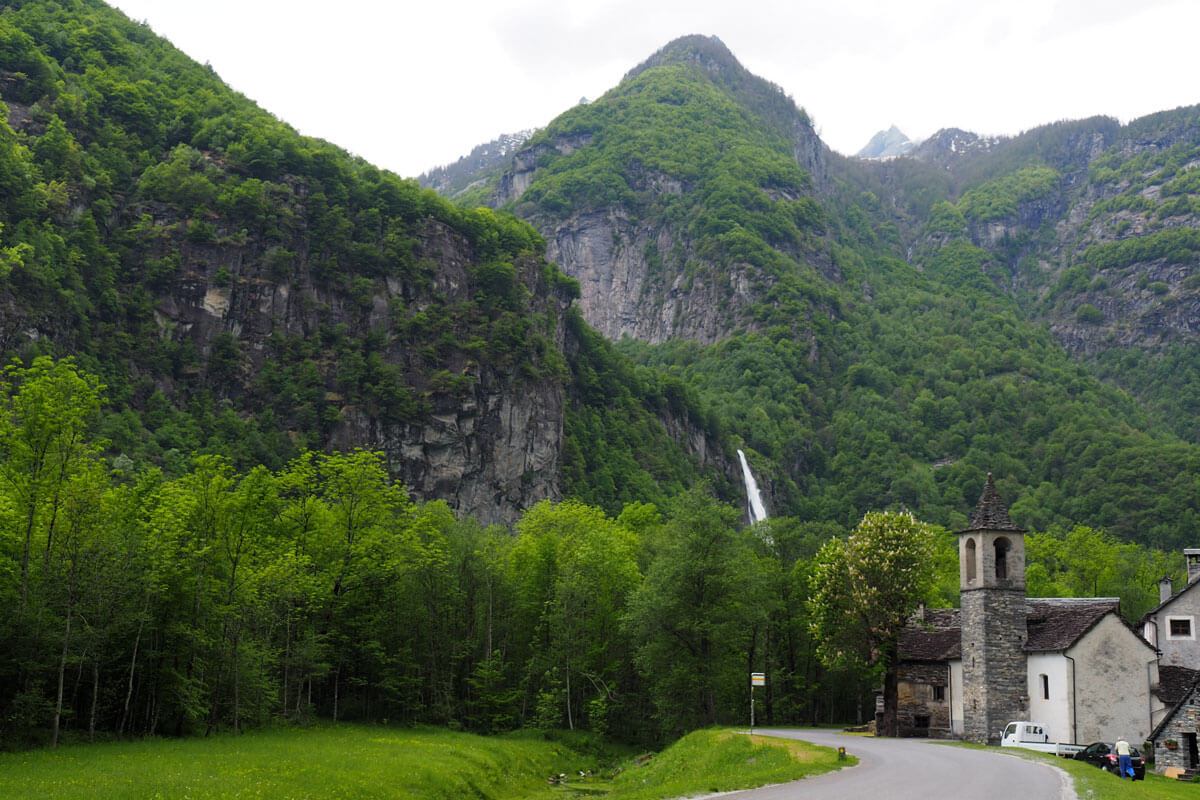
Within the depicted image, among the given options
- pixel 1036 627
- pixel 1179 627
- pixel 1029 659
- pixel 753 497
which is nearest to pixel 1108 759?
pixel 1029 659

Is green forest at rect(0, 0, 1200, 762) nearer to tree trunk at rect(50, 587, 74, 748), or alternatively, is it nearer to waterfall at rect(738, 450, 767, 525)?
tree trunk at rect(50, 587, 74, 748)

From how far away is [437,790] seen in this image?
38312 millimetres

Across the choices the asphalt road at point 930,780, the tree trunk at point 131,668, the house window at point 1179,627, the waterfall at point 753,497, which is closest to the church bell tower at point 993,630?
the asphalt road at point 930,780

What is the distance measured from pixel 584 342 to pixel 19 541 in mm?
139328

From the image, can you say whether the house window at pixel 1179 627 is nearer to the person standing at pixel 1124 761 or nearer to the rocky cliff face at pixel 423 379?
the person standing at pixel 1124 761

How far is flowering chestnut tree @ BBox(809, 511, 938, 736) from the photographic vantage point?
60.8m

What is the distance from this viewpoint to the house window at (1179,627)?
5944 cm

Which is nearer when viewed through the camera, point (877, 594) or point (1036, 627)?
point (1036, 627)

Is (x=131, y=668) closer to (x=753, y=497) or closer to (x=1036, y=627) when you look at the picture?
(x=1036, y=627)

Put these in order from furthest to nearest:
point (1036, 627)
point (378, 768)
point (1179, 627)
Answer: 1. point (1179, 627)
2. point (1036, 627)
3. point (378, 768)

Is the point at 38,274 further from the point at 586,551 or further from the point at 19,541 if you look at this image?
the point at 19,541

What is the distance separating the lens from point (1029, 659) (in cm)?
5400

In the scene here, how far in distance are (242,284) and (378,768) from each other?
94.2 m

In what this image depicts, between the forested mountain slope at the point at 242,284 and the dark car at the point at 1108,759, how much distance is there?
250ft
